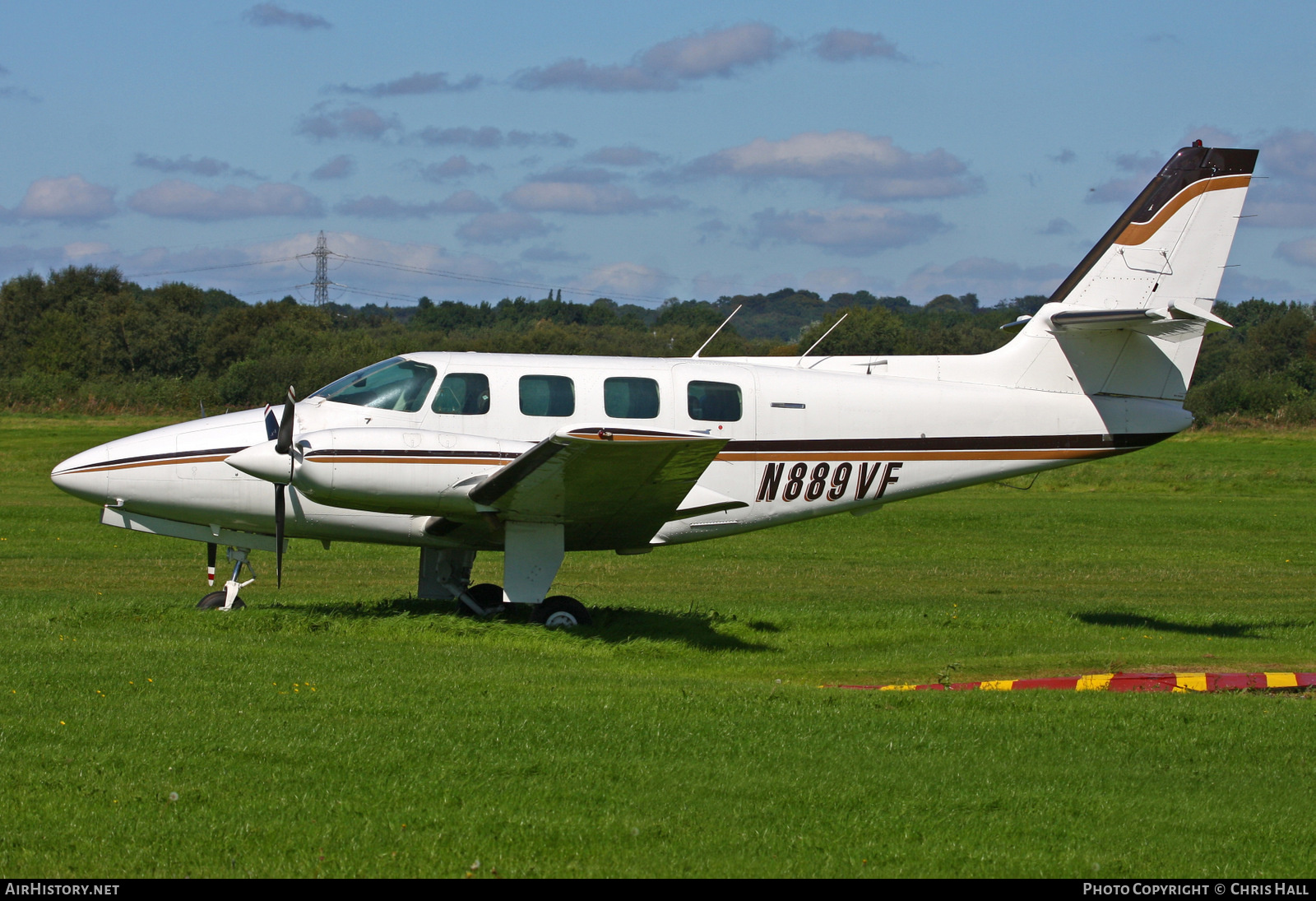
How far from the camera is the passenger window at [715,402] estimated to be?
11.4m

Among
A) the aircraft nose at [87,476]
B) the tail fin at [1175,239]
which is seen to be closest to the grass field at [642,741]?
the aircraft nose at [87,476]

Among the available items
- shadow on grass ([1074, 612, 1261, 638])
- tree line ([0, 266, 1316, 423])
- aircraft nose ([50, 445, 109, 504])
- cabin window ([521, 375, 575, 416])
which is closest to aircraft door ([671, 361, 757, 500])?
cabin window ([521, 375, 575, 416])

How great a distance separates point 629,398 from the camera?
36.8 ft

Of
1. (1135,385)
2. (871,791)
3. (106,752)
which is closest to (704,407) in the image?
(1135,385)

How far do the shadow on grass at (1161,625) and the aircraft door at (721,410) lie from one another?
4317 millimetres

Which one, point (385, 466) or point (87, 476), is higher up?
point (385, 466)

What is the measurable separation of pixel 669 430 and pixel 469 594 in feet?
10.6

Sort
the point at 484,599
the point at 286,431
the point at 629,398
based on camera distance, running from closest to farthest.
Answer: the point at 286,431, the point at 629,398, the point at 484,599

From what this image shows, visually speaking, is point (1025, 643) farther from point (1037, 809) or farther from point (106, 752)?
point (106, 752)

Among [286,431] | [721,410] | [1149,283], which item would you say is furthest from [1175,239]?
[286,431]

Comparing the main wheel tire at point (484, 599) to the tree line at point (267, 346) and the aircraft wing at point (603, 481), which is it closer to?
the aircraft wing at point (603, 481)

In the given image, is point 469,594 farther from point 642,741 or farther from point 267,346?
point 267,346

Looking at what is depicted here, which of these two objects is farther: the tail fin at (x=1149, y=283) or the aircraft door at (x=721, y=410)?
the tail fin at (x=1149, y=283)

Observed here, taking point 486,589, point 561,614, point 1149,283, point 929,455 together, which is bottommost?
point 561,614
